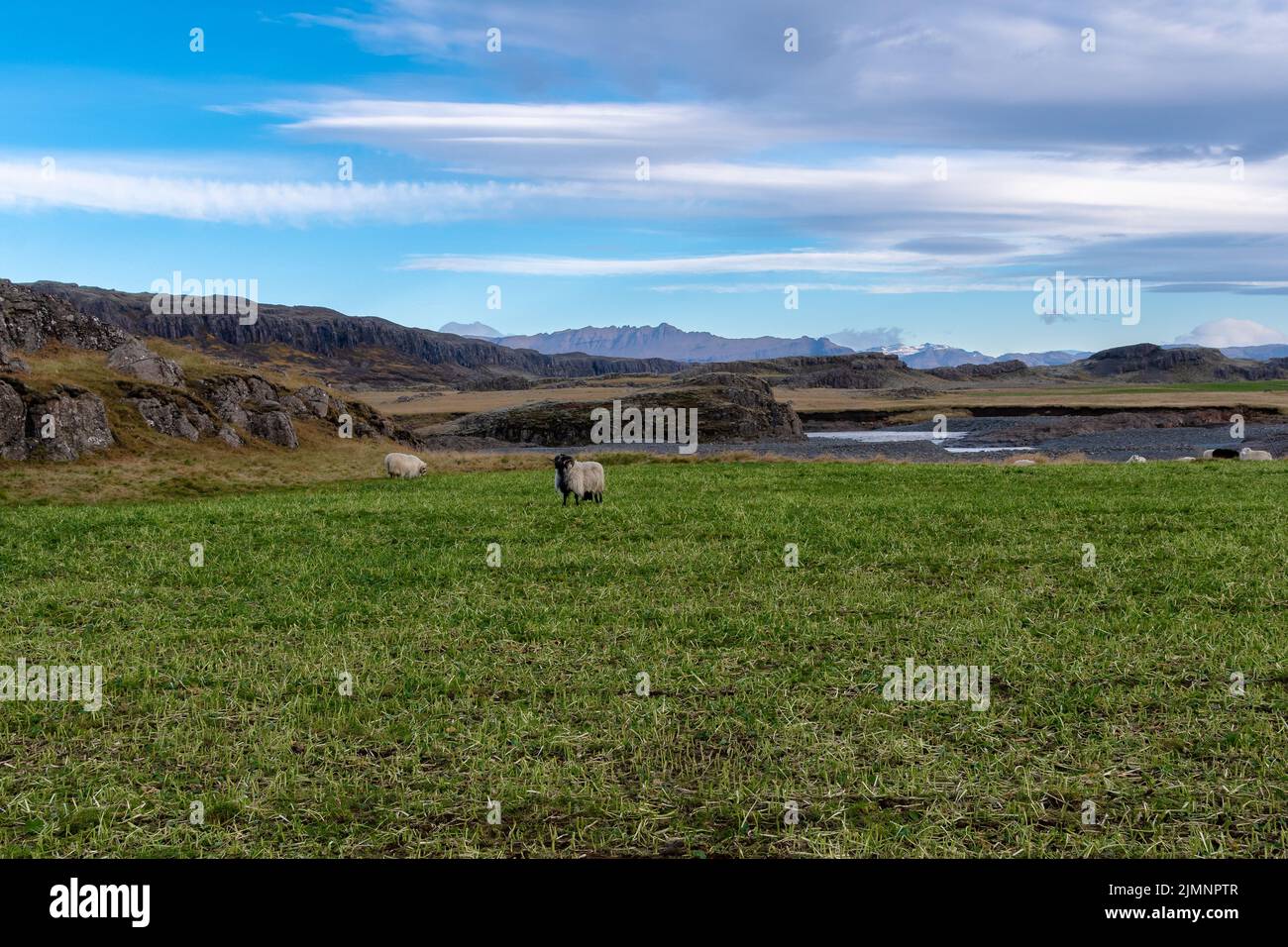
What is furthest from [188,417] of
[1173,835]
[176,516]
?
[1173,835]

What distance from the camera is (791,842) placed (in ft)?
22.5

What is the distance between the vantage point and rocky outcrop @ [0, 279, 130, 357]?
58906mm

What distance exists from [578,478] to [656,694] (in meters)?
16.6

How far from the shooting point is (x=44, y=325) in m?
61.8

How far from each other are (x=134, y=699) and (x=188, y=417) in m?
51.6

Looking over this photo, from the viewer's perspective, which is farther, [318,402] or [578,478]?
[318,402]

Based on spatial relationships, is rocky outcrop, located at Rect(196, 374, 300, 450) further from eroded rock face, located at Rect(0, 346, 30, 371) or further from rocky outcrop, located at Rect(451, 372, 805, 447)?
rocky outcrop, located at Rect(451, 372, 805, 447)

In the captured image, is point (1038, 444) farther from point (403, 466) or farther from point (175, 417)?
point (175, 417)

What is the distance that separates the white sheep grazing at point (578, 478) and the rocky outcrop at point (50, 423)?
3223 centimetres

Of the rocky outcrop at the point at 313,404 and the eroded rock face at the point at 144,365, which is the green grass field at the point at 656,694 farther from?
the rocky outcrop at the point at 313,404

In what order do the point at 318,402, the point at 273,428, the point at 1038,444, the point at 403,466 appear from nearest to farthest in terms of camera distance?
the point at 403,466
the point at 273,428
the point at 318,402
the point at 1038,444

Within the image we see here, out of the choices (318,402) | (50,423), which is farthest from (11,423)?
(318,402)

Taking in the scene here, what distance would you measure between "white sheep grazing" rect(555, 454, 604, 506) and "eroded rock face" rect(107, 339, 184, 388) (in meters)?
44.6
